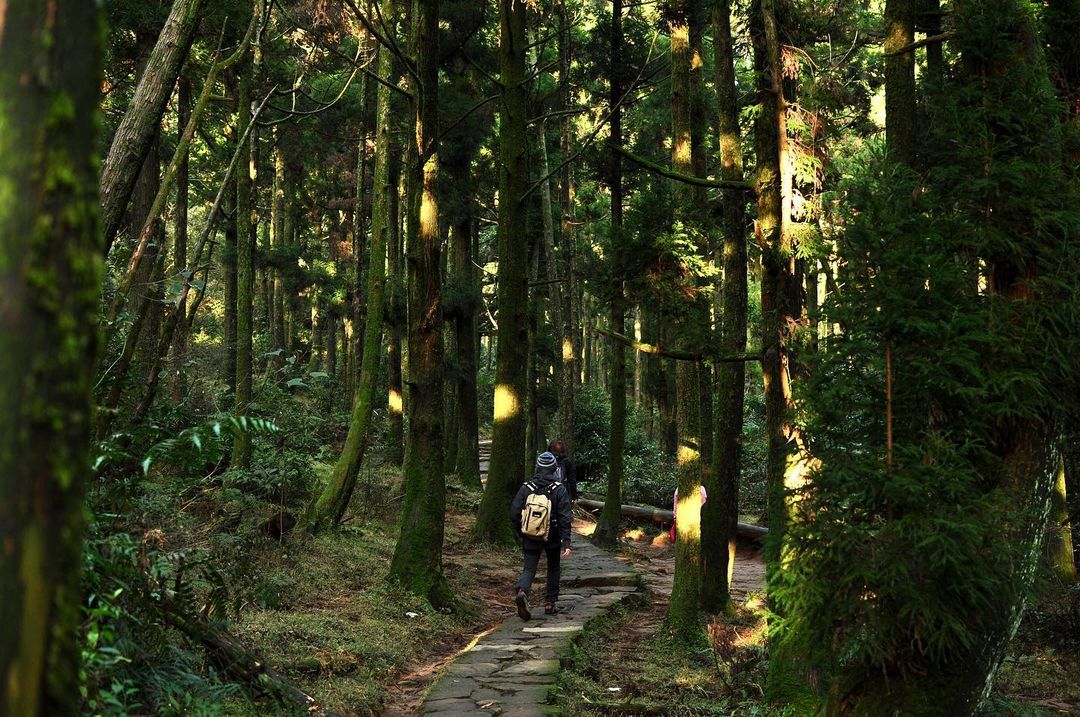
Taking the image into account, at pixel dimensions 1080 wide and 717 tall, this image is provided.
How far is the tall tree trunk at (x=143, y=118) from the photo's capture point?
500 centimetres

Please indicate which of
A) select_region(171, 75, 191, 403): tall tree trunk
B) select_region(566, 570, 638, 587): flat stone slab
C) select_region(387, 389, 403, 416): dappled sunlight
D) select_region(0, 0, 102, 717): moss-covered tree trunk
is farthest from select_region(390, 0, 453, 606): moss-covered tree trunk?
select_region(387, 389, 403, 416): dappled sunlight

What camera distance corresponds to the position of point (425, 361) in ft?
33.9

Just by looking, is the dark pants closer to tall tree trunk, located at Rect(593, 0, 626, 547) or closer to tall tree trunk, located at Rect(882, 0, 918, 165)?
tall tree trunk, located at Rect(882, 0, 918, 165)

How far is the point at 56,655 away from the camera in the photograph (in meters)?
1.58

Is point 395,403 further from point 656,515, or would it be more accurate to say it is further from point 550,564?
point 550,564

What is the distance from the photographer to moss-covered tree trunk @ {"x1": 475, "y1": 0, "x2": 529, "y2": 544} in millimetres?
14578

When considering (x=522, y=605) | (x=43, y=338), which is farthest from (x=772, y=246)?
(x=43, y=338)

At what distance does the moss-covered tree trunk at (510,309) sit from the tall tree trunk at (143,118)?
9471 millimetres

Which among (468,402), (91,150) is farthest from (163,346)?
(468,402)

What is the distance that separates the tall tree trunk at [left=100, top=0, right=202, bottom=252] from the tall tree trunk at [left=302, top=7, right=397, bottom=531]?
5887 mm

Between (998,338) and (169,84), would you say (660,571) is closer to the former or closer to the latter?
(998,338)

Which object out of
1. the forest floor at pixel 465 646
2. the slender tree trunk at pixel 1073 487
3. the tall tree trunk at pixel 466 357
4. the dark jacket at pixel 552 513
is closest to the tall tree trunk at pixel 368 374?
the forest floor at pixel 465 646

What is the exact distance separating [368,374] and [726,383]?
5.17 meters

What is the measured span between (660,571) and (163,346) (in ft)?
42.2
